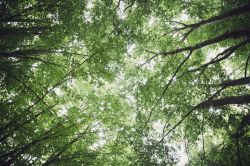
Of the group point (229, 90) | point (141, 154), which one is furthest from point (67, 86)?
point (229, 90)

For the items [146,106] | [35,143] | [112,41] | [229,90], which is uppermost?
[112,41]

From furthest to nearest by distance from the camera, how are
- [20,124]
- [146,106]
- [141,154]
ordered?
[146,106] → [141,154] → [20,124]

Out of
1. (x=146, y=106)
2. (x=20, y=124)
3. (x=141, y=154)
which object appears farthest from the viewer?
(x=146, y=106)

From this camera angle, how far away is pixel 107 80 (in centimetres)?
941

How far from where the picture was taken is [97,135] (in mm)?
9891

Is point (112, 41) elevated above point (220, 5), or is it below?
below

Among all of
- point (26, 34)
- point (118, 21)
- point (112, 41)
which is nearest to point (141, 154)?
point (112, 41)

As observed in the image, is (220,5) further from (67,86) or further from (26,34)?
(26,34)

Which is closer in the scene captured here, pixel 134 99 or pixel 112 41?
pixel 112 41

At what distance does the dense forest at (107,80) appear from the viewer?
26.4ft

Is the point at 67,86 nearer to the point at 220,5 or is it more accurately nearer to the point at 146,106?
the point at 146,106

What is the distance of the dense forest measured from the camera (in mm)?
8047

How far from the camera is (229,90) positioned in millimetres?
9766

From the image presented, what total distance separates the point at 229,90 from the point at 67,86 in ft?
19.0
